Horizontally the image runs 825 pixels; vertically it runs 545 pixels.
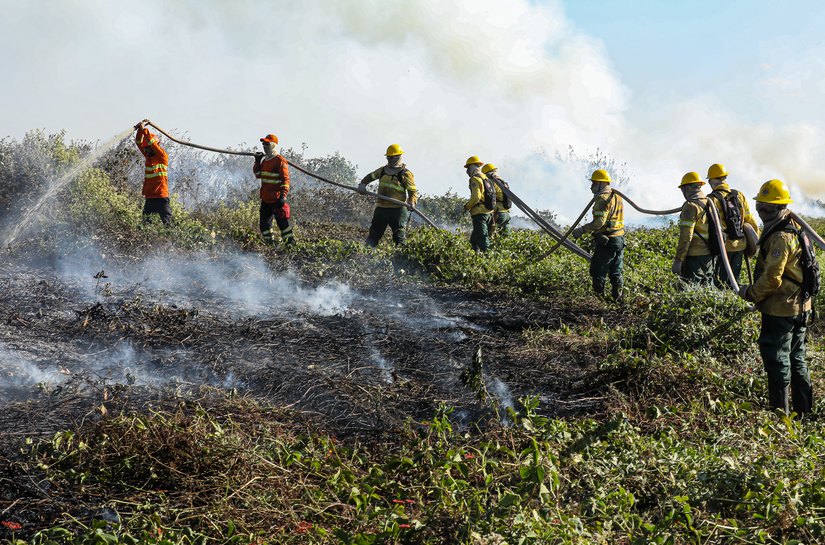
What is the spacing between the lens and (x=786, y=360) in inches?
203

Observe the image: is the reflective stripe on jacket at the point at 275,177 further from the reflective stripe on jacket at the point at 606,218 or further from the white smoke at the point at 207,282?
the reflective stripe on jacket at the point at 606,218

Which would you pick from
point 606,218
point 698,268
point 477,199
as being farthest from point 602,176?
point 477,199

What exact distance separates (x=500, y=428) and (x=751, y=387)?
221cm

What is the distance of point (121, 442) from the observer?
3.72 metres

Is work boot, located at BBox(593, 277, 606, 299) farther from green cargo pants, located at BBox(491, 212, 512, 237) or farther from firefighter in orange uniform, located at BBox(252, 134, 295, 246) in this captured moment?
firefighter in orange uniform, located at BBox(252, 134, 295, 246)

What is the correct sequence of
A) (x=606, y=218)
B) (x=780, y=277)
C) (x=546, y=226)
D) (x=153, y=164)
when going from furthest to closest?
1. (x=546, y=226)
2. (x=153, y=164)
3. (x=606, y=218)
4. (x=780, y=277)

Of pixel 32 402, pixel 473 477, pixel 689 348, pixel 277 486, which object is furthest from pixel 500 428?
pixel 32 402

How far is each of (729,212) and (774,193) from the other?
3069mm

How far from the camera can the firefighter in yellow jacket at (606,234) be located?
848 cm

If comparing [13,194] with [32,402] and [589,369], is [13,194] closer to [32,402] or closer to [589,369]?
[32,402]

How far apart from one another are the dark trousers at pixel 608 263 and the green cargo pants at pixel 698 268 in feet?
2.77

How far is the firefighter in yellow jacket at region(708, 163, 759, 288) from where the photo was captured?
313 inches

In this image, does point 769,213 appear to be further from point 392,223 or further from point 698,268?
point 392,223

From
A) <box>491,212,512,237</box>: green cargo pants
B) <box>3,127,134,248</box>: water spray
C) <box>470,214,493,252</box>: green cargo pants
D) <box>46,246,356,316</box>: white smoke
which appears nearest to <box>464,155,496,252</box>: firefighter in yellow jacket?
<box>470,214,493,252</box>: green cargo pants
